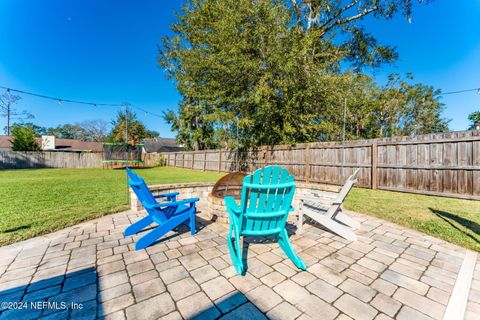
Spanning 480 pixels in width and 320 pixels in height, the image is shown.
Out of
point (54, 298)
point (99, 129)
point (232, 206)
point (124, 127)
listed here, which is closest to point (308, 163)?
point (232, 206)

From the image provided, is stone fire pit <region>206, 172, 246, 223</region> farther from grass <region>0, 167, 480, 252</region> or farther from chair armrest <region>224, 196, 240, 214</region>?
grass <region>0, 167, 480, 252</region>

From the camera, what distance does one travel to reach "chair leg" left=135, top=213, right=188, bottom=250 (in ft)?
8.70

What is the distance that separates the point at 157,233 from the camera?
2.73 metres

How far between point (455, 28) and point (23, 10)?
25.6 metres

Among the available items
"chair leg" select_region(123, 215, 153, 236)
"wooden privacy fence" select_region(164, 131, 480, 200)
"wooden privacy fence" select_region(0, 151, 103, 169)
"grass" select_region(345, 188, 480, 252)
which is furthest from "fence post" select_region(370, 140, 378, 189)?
"wooden privacy fence" select_region(0, 151, 103, 169)

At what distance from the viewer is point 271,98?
11.3 metres

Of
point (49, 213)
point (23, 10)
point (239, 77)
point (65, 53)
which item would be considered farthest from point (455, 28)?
point (65, 53)

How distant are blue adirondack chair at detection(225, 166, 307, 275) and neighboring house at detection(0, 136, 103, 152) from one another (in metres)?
32.3

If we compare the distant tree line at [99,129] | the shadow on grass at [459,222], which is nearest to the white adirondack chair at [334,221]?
the shadow on grass at [459,222]

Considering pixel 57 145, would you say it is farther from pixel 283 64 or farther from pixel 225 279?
pixel 225 279

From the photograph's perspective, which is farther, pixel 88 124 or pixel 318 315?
pixel 88 124

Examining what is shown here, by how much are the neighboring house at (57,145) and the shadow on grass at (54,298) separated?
31.4 meters

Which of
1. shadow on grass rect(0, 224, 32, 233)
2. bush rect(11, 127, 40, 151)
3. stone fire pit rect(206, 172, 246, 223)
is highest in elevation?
bush rect(11, 127, 40, 151)

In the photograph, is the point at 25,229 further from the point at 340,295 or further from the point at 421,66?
the point at 421,66
